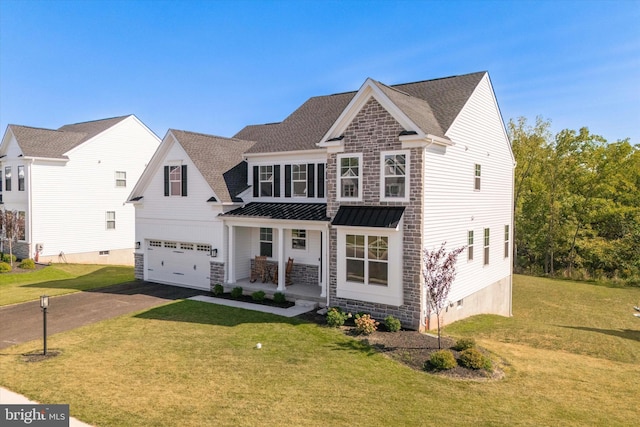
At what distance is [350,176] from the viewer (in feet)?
52.9

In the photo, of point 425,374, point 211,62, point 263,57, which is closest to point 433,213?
point 425,374

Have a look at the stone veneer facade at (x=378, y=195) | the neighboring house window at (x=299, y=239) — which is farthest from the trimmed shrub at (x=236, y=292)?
the stone veneer facade at (x=378, y=195)

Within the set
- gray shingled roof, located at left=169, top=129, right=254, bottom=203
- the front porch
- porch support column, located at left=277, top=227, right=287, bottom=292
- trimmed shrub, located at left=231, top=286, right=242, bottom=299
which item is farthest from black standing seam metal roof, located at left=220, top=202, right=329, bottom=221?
trimmed shrub, located at left=231, top=286, right=242, bottom=299

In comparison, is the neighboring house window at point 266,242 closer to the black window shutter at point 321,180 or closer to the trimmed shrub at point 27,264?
the black window shutter at point 321,180

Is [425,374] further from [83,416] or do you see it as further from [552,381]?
[83,416]

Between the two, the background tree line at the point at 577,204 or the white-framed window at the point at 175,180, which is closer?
the white-framed window at the point at 175,180

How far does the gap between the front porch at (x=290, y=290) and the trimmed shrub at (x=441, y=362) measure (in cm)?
618

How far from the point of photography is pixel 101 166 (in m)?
31.7

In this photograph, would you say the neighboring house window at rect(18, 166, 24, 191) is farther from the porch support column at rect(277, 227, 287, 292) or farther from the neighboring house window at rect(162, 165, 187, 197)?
the porch support column at rect(277, 227, 287, 292)

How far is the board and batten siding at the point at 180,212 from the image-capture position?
20.3 m

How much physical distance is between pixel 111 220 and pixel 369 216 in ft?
81.0

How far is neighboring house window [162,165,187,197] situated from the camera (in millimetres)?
Result: 21156

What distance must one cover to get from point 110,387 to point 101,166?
26.2m

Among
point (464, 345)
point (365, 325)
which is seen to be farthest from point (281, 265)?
point (464, 345)
